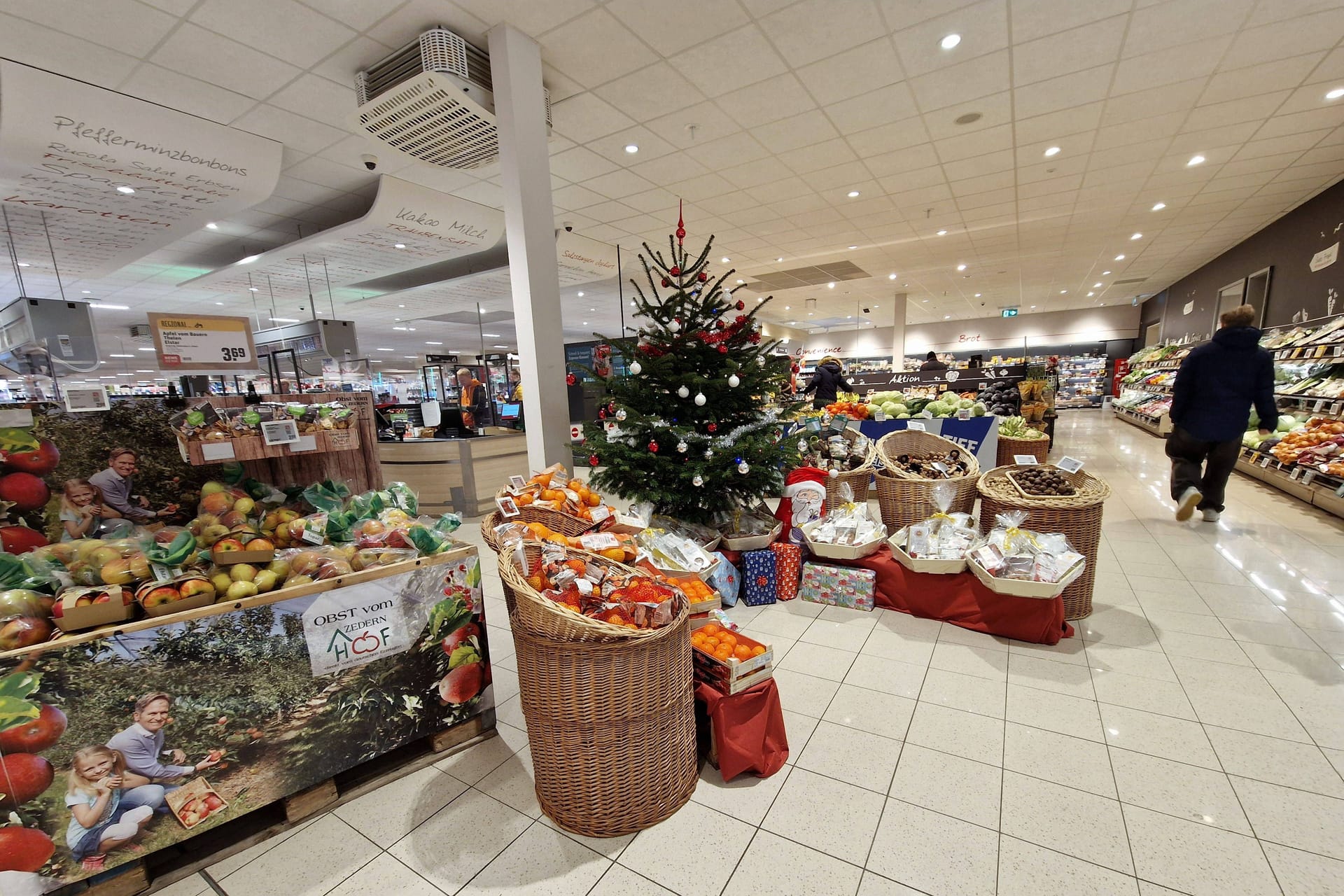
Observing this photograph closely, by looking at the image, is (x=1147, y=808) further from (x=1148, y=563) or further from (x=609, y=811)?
(x=1148, y=563)

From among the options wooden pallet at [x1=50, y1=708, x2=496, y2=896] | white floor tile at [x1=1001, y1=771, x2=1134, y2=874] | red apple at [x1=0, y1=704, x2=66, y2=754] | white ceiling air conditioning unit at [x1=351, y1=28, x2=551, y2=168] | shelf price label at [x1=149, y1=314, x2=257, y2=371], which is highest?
white ceiling air conditioning unit at [x1=351, y1=28, x2=551, y2=168]

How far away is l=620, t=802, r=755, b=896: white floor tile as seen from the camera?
1451 millimetres

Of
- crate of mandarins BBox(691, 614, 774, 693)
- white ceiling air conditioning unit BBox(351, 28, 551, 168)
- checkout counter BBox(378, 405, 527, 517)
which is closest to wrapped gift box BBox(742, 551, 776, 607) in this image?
crate of mandarins BBox(691, 614, 774, 693)

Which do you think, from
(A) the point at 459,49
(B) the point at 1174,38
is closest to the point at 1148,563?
(B) the point at 1174,38

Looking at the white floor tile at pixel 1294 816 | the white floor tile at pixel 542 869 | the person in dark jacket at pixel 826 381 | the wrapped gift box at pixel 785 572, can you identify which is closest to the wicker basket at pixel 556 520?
the white floor tile at pixel 542 869

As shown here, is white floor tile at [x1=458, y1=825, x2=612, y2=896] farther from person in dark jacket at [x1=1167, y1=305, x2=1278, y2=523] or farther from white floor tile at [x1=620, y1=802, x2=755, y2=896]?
person in dark jacket at [x1=1167, y1=305, x2=1278, y2=523]

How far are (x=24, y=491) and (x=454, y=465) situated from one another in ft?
13.0

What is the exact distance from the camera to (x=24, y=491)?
1783 millimetres

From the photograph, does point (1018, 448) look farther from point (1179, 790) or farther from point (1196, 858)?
point (1196, 858)

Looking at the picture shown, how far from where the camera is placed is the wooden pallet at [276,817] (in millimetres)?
1458

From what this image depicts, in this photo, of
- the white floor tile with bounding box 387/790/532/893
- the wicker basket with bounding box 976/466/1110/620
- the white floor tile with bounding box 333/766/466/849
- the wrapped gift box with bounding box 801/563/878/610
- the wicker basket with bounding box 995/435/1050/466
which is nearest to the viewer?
the white floor tile with bounding box 387/790/532/893

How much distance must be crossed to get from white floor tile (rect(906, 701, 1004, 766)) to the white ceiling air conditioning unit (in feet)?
13.9

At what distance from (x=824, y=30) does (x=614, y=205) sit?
10.7 ft

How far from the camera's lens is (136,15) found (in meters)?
2.76
